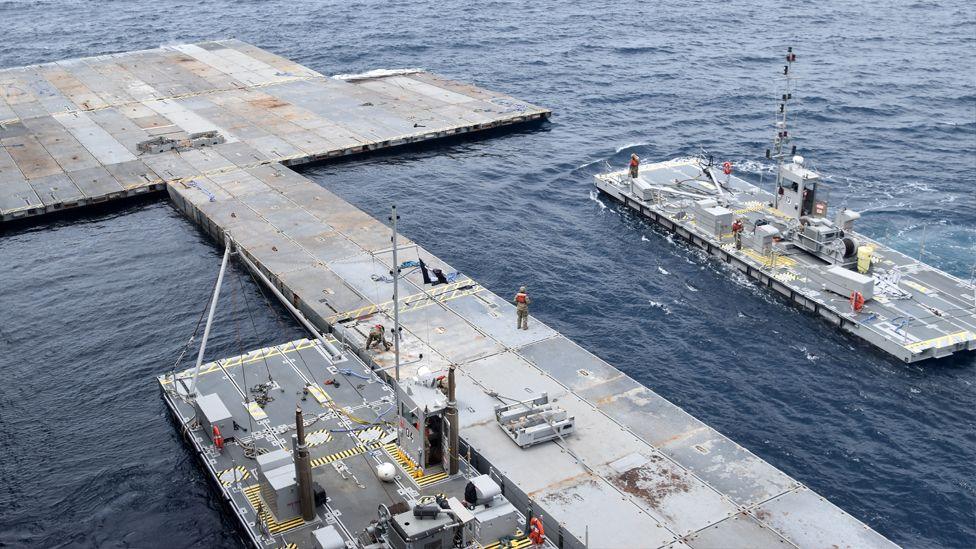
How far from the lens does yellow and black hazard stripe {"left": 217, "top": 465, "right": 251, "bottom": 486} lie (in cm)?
5912

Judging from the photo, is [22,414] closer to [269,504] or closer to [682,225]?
[269,504]

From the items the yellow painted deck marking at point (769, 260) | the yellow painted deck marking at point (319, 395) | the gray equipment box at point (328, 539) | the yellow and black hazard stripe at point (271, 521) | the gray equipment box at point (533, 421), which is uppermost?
the yellow painted deck marking at point (769, 260)

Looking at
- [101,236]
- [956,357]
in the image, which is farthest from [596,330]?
Answer: [101,236]

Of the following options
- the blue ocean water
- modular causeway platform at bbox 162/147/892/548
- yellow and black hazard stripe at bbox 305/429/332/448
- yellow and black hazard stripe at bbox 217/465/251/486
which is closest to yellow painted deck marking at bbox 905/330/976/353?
the blue ocean water

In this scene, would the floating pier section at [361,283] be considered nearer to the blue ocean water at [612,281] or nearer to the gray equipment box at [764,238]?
the blue ocean water at [612,281]

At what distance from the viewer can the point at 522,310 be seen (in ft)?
241

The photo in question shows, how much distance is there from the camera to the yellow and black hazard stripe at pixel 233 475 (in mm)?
59125

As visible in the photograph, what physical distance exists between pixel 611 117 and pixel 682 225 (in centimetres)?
4518

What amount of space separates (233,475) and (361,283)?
26022mm

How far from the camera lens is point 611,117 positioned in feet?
452

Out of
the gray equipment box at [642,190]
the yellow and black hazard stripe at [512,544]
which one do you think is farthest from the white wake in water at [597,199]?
the yellow and black hazard stripe at [512,544]

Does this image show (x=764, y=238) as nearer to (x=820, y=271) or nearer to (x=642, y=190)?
(x=820, y=271)

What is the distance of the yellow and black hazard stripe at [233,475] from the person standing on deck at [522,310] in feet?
78.1

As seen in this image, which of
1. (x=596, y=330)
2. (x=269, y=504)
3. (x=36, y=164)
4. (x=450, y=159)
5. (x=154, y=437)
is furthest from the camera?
(x=450, y=159)
